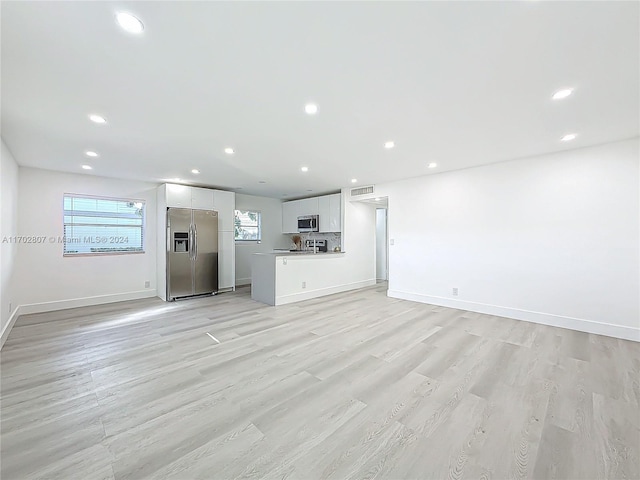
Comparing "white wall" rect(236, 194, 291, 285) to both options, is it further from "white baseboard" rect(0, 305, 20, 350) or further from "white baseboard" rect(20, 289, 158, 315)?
"white baseboard" rect(0, 305, 20, 350)

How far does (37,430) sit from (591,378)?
4396mm

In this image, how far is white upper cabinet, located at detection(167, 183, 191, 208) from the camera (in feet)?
18.0

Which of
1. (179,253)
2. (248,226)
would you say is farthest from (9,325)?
(248,226)

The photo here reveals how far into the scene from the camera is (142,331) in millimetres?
3621

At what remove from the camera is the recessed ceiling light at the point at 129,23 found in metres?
1.44

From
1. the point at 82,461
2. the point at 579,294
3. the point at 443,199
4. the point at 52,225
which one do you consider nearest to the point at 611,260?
the point at 579,294

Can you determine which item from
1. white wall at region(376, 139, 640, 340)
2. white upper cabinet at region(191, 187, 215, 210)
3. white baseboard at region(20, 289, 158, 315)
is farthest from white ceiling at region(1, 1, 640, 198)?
white baseboard at region(20, 289, 158, 315)

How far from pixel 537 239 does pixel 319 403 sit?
12.9ft

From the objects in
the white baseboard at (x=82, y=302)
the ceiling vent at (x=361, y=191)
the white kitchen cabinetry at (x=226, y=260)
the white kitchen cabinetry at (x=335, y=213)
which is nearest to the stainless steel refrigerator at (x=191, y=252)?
the white kitchen cabinetry at (x=226, y=260)

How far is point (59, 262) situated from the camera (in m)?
4.74

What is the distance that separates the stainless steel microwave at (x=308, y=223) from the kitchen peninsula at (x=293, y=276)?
4.22ft

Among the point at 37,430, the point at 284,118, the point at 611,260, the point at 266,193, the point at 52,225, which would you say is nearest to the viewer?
the point at 37,430

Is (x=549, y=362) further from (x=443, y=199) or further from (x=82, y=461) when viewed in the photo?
(x=82, y=461)

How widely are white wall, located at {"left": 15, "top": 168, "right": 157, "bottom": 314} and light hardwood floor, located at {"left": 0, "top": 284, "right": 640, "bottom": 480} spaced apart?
4.45 ft
